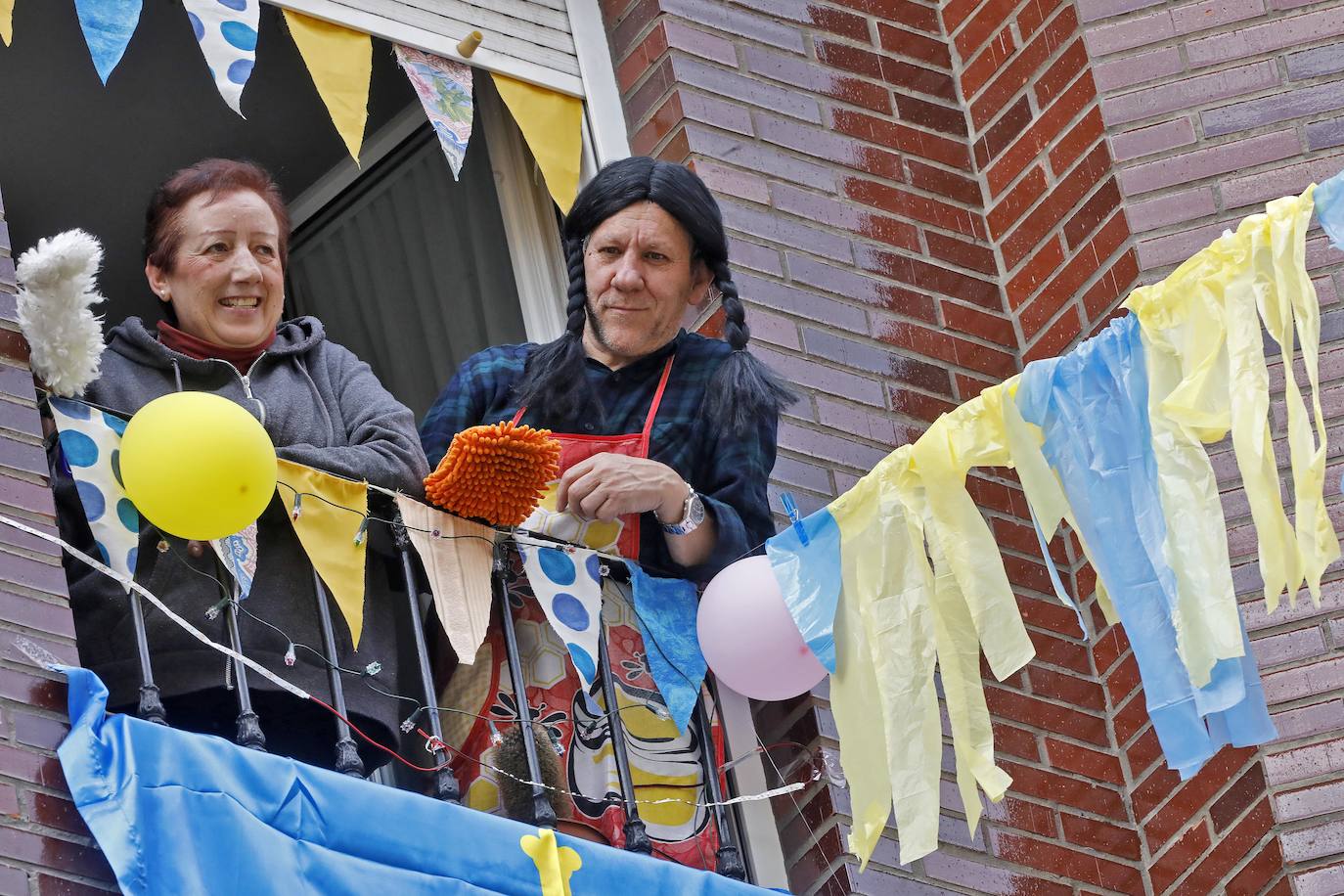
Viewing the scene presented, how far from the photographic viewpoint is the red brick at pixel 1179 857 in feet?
Answer: 20.0

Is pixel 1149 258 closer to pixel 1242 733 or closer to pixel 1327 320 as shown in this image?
pixel 1327 320

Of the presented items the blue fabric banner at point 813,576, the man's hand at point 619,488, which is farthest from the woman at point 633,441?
the blue fabric banner at point 813,576

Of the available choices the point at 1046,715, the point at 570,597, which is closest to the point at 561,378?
the point at 570,597

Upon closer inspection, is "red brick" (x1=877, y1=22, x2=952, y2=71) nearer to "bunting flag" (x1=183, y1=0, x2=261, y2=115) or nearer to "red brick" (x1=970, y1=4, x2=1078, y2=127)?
"red brick" (x1=970, y1=4, x2=1078, y2=127)

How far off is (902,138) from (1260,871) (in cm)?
240

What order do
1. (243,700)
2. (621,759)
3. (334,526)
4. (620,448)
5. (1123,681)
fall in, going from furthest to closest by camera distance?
(1123,681)
(620,448)
(621,759)
(334,526)
(243,700)

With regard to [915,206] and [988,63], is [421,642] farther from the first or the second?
[988,63]

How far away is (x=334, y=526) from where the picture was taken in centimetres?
509

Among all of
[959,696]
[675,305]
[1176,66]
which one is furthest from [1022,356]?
[959,696]

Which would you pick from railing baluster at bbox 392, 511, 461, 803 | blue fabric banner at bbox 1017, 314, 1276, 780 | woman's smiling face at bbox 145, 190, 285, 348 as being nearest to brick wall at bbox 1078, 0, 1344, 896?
blue fabric banner at bbox 1017, 314, 1276, 780

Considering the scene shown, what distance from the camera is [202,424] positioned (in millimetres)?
4496

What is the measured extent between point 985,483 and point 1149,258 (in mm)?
770

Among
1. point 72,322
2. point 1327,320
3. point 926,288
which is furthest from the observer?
point 926,288

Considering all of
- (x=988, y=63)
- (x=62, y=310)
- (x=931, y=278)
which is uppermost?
(x=988, y=63)
